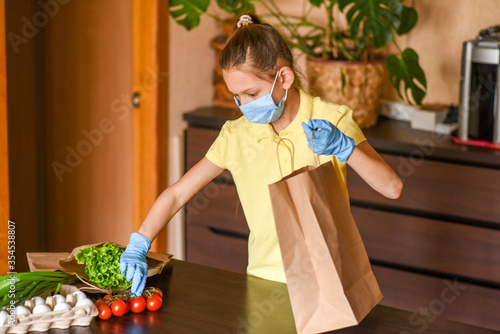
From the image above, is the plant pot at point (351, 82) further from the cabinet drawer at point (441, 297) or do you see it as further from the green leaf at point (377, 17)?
the cabinet drawer at point (441, 297)

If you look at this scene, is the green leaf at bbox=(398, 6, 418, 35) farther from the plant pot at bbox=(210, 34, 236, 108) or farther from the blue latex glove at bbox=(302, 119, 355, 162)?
the blue latex glove at bbox=(302, 119, 355, 162)

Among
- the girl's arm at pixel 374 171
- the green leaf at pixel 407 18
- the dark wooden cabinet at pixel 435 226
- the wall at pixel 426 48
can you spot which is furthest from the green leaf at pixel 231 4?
the girl's arm at pixel 374 171

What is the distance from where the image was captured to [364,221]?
261 cm

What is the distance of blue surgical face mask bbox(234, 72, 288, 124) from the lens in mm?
1551

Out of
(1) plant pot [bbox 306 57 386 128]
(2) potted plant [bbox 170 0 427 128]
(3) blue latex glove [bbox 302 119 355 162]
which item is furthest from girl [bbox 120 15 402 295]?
(1) plant pot [bbox 306 57 386 128]

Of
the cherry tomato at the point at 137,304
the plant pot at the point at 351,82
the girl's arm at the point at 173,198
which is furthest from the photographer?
the plant pot at the point at 351,82

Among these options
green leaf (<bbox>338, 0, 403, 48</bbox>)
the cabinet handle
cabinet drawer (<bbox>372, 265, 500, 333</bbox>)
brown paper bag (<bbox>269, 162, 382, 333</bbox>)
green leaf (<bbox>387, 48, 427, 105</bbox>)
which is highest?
green leaf (<bbox>338, 0, 403, 48</bbox>)

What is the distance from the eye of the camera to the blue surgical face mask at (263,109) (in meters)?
1.55

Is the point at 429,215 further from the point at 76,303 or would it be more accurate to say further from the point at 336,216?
the point at 76,303

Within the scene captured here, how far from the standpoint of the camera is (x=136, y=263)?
58.4 inches

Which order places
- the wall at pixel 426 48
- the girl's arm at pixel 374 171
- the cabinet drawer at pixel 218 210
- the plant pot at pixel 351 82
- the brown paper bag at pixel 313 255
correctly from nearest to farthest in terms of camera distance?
1. the brown paper bag at pixel 313 255
2. the girl's arm at pixel 374 171
3. the plant pot at pixel 351 82
4. the wall at pixel 426 48
5. the cabinet drawer at pixel 218 210

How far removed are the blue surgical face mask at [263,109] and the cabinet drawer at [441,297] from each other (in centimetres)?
125

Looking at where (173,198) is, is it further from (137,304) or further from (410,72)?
(410,72)

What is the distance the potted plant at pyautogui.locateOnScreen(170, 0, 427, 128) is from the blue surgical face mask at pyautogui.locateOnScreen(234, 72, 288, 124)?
92 cm
